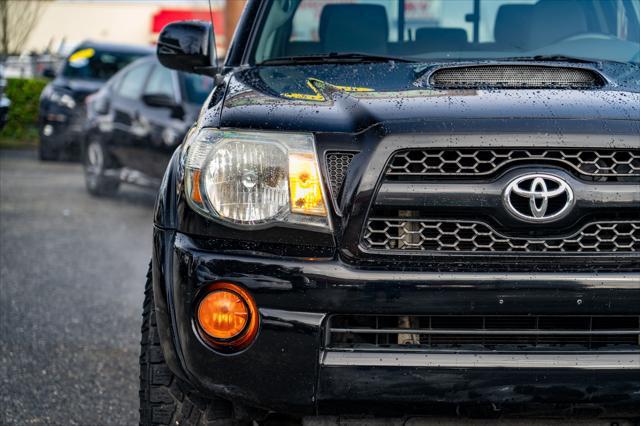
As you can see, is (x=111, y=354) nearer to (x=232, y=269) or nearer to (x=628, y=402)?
(x=232, y=269)

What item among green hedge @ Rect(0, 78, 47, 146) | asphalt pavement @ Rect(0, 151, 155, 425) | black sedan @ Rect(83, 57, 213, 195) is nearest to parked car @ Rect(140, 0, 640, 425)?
asphalt pavement @ Rect(0, 151, 155, 425)

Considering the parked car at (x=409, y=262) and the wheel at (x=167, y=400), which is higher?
the parked car at (x=409, y=262)

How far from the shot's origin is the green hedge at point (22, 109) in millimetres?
20422

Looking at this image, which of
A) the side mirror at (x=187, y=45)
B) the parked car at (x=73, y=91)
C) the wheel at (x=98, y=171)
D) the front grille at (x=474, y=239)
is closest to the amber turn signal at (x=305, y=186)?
the front grille at (x=474, y=239)

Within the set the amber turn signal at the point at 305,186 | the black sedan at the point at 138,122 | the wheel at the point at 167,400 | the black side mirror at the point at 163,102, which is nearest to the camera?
the amber turn signal at the point at 305,186

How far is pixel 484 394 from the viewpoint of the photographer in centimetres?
283

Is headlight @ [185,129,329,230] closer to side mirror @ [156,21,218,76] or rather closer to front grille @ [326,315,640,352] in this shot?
front grille @ [326,315,640,352]

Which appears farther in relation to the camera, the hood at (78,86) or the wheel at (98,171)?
the hood at (78,86)

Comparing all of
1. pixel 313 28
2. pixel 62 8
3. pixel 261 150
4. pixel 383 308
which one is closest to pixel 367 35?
pixel 313 28

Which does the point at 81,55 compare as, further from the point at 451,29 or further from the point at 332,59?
the point at 332,59

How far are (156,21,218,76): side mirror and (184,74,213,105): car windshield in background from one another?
6.38 m

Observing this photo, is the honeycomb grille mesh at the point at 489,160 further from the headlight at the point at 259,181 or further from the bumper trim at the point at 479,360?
the bumper trim at the point at 479,360

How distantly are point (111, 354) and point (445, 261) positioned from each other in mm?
3100

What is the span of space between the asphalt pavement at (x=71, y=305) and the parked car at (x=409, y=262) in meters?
1.77
